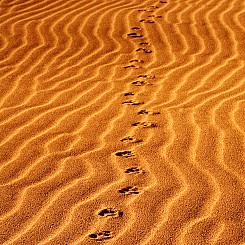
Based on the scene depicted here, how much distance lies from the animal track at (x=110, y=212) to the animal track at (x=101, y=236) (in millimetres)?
182

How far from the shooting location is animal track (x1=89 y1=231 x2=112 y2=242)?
3.30m

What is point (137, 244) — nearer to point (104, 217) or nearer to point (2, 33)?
point (104, 217)

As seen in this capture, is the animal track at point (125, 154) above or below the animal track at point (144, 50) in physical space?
below

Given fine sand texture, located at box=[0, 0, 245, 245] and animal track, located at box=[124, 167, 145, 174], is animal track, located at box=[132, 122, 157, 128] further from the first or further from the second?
animal track, located at box=[124, 167, 145, 174]

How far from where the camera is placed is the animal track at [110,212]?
353 centimetres

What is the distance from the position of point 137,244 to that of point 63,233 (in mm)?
426

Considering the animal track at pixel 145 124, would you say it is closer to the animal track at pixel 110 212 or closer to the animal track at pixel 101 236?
the animal track at pixel 110 212

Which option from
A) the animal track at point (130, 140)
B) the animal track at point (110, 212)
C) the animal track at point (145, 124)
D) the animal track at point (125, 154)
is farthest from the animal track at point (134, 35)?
the animal track at point (110, 212)

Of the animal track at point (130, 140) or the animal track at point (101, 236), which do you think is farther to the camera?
the animal track at point (130, 140)

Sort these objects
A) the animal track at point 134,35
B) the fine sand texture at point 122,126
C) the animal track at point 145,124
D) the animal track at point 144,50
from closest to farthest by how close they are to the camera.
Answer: the fine sand texture at point 122,126 < the animal track at point 145,124 < the animal track at point 144,50 < the animal track at point 134,35

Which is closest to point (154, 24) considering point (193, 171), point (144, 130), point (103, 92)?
point (103, 92)

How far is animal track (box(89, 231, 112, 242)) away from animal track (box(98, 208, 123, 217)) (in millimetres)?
182

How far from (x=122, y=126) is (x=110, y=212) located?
53.6 inches

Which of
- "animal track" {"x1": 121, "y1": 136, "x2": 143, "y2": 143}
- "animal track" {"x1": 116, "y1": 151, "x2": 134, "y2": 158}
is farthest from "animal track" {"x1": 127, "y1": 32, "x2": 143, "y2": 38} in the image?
"animal track" {"x1": 116, "y1": 151, "x2": 134, "y2": 158}
